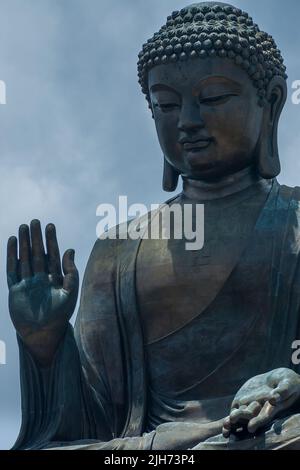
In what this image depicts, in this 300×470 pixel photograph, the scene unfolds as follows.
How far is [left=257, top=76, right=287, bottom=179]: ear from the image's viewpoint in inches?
798

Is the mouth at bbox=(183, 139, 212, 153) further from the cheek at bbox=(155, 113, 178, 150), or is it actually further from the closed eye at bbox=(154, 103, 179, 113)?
the closed eye at bbox=(154, 103, 179, 113)

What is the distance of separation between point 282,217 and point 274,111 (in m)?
0.85

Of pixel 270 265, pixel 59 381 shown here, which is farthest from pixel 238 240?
pixel 59 381

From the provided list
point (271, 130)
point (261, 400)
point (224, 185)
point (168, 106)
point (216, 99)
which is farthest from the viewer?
point (271, 130)

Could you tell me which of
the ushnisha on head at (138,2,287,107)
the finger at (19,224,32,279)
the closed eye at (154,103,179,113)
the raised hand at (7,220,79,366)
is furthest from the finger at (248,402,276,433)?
the ushnisha on head at (138,2,287,107)

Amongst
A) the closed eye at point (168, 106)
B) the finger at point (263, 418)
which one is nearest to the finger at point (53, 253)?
the closed eye at point (168, 106)

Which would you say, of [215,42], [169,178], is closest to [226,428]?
[169,178]

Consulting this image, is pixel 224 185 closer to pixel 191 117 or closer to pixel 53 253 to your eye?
pixel 191 117

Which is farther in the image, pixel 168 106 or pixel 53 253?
pixel 168 106

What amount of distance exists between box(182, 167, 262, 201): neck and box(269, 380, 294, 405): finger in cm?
197

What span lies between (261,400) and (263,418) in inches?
7.0

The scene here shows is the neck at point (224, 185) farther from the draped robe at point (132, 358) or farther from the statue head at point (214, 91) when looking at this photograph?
the draped robe at point (132, 358)

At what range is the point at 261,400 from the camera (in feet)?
61.1
